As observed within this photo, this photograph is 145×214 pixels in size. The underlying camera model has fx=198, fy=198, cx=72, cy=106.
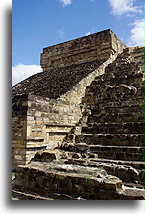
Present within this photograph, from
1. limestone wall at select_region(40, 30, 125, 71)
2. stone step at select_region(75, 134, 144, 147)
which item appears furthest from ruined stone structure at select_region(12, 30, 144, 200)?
limestone wall at select_region(40, 30, 125, 71)

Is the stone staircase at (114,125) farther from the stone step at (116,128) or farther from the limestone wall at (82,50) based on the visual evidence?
the limestone wall at (82,50)

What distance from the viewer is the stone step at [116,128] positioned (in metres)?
5.88

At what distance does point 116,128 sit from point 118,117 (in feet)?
2.02

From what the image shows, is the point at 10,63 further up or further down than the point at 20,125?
further up

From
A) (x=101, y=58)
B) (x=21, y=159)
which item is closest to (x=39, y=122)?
(x=21, y=159)

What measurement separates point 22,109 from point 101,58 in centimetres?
858

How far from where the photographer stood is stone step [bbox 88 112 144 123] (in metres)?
6.35

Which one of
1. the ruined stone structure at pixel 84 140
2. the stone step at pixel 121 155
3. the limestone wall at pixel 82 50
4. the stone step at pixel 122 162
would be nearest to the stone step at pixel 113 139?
the ruined stone structure at pixel 84 140

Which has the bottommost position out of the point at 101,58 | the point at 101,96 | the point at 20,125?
the point at 20,125

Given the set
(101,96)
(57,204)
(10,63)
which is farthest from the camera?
(101,96)

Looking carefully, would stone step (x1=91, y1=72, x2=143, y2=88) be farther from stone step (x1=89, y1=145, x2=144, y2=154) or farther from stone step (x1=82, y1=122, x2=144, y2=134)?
stone step (x1=89, y1=145, x2=144, y2=154)

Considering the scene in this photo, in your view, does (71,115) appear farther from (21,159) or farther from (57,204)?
(57,204)

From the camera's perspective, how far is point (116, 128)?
6176 mm

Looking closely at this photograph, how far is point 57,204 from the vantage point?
12.1 feet
